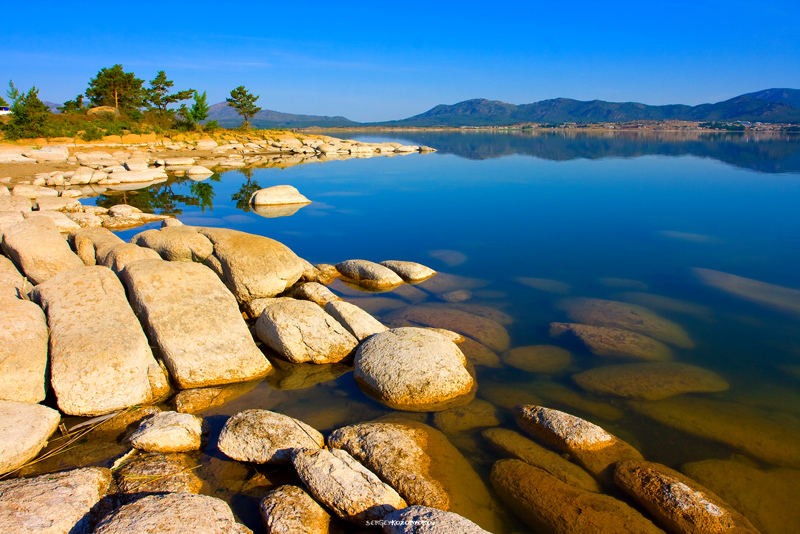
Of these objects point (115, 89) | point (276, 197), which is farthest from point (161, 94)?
point (276, 197)

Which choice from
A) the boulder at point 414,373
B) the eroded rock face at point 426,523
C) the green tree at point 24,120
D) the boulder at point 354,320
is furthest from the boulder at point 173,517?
the green tree at point 24,120

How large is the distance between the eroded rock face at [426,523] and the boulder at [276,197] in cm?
1942

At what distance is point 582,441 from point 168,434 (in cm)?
458

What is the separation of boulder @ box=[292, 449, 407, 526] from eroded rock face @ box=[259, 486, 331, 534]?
10 cm

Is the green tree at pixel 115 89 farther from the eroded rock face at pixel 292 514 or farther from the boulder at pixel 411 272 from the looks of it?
the eroded rock face at pixel 292 514

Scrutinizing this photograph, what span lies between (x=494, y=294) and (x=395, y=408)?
5.21 m

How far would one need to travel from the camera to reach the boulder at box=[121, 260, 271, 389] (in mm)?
6398

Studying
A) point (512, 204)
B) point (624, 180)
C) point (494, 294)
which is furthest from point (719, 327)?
point (624, 180)

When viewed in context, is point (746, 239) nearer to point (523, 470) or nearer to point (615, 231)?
point (615, 231)

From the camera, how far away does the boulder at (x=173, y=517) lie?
3.40 meters

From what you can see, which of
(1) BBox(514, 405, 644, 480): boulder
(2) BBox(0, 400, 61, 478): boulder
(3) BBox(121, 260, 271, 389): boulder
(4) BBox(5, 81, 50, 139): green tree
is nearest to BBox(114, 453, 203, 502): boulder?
(2) BBox(0, 400, 61, 478): boulder

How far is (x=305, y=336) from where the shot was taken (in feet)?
23.9

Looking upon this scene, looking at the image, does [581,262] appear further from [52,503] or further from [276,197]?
[276,197]

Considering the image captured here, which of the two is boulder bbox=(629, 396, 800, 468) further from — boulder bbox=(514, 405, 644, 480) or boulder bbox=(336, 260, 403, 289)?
boulder bbox=(336, 260, 403, 289)
